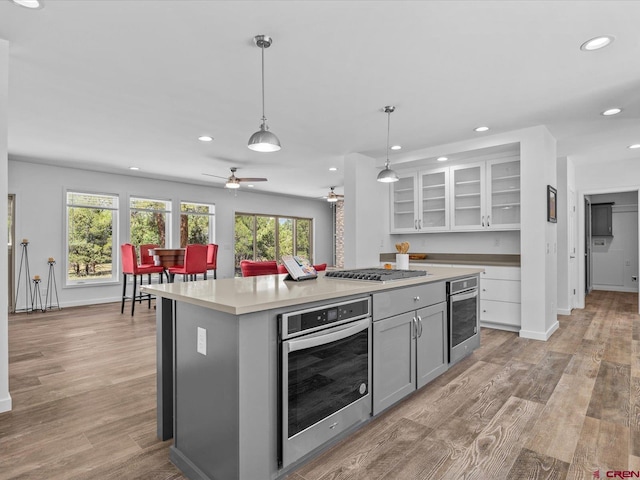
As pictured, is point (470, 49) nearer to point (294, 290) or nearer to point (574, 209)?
point (294, 290)

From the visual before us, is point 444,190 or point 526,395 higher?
point 444,190

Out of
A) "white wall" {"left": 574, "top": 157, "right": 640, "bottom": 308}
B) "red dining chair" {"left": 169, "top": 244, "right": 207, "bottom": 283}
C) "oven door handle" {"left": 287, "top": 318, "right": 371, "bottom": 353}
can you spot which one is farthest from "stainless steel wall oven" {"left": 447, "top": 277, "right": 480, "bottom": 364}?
"red dining chair" {"left": 169, "top": 244, "right": 207, "bottom": 283}

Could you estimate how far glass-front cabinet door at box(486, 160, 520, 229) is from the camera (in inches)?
190

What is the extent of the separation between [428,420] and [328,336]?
1.04 meters

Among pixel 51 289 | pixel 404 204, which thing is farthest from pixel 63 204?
pixel 404 204

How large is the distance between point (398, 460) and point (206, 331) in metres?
1.20

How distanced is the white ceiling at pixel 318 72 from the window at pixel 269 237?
4628mm

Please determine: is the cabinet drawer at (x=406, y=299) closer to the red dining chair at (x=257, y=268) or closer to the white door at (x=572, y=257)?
the red dining chair at (x=257, y=268)

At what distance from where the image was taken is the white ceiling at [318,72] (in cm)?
215

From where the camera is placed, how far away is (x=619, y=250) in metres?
8.06

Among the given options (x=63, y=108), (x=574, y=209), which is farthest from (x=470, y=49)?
(x=574, y=209)

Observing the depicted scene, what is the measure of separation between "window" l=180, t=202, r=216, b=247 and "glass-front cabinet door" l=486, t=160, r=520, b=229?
6049 mm

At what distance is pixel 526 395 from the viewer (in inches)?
105

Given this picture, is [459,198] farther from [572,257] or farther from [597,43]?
[597,43]
